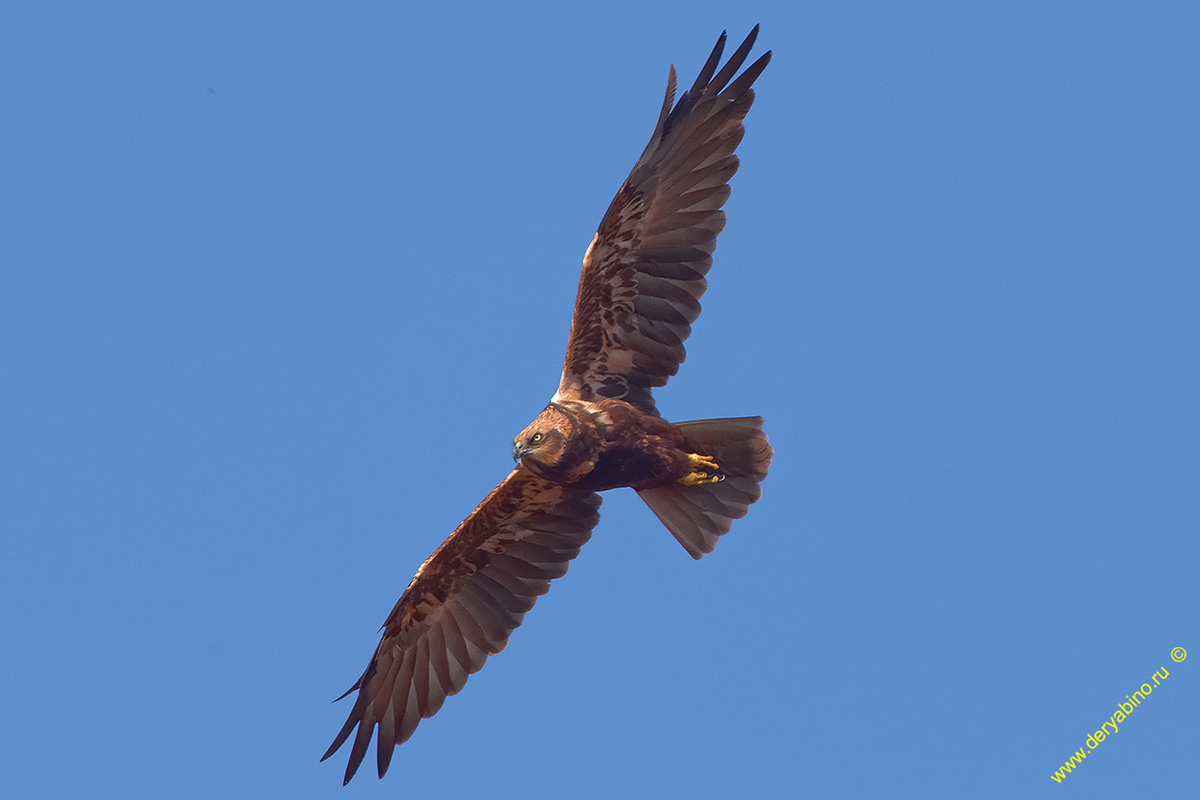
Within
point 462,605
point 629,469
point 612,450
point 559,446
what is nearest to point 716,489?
point 629,469

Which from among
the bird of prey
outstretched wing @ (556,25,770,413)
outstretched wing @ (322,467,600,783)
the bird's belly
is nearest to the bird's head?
the bird of prey

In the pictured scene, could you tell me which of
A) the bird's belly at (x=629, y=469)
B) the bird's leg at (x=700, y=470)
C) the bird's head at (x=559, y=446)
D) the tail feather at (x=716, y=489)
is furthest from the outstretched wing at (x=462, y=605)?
the bird's head at (x=559, y=446)

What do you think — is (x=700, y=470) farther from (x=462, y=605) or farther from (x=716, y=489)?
(x=462, y=605)

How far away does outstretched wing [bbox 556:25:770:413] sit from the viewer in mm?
10703

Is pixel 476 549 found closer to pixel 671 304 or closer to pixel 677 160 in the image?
pixel 671 304

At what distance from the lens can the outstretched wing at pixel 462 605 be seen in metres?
11.6

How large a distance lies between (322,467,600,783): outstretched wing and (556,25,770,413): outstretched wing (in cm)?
123

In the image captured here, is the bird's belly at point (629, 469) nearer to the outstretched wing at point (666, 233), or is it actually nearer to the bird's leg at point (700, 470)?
the bird's leg at point (700, 470)

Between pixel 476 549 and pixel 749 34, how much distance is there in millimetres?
4631

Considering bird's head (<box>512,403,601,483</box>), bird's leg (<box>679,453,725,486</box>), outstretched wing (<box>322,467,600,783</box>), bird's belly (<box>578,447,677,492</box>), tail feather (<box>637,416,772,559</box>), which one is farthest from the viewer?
outstretched wing (<box>322,467,600,783</box>)

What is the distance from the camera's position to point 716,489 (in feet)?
37.0

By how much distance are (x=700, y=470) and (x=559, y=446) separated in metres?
1.27

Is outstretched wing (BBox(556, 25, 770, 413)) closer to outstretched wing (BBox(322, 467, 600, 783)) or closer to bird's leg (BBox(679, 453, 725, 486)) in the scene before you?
bird's leg (BBox(679, 453, 725, 486))

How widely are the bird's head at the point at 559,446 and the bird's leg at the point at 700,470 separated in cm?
84
